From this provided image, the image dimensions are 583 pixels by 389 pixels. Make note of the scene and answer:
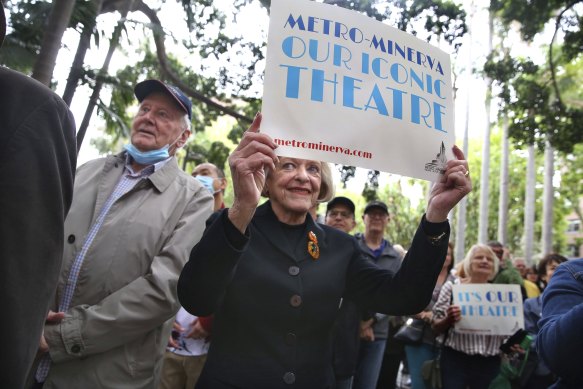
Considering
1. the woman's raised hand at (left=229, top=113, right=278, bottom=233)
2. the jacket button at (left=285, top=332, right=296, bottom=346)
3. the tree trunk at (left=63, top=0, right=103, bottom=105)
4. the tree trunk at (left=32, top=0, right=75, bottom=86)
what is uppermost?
the tree trunk at (left=63, top=0, right=103, bottom=105)

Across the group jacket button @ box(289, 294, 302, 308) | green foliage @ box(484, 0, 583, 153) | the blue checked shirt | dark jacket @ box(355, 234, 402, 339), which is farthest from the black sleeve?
green foliage @ box(484, 0, 583, 153)

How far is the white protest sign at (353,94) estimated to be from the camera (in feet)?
5.80

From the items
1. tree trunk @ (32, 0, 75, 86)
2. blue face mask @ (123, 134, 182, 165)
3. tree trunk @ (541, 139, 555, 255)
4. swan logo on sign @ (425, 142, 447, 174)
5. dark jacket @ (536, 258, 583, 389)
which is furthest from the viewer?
tree trunk @ (541, 139, 555, 255)

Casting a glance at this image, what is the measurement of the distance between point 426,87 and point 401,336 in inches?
129

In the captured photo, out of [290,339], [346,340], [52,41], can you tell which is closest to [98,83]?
[52,41]

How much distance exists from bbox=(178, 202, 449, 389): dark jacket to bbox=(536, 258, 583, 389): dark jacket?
1.39 feet

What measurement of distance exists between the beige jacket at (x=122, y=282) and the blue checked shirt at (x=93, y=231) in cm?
2

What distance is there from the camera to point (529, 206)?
65.0ft

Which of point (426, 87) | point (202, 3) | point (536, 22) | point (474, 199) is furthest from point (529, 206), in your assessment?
point (426, 87)

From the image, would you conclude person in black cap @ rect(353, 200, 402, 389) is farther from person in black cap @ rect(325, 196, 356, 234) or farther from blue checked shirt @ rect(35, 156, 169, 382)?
blue checked shirt @ rect(35, 156, 169, 382)

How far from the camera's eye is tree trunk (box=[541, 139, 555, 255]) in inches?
684

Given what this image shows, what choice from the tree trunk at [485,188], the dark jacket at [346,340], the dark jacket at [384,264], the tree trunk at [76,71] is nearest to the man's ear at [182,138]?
the dark jacket at [346,340]

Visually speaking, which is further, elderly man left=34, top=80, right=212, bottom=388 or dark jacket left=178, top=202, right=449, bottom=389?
elderly man left=34, top=80, right=212, bottom=388

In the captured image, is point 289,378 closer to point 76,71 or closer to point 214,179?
point 214,179
